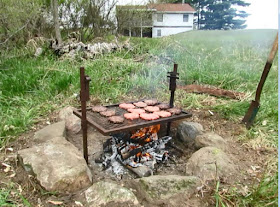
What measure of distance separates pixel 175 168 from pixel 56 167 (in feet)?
4.11

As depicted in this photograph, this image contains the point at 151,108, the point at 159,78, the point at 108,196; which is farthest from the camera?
the point at 159,78

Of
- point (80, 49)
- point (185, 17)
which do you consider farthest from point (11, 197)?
point (80, 49)

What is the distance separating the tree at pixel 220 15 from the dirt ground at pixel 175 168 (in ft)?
3.87

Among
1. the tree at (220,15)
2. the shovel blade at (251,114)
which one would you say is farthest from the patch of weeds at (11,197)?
the shovel blade at (251,114)

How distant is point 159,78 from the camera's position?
4570mm

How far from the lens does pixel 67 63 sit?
537cm

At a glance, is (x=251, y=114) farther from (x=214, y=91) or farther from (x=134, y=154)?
(x=134, y=154)

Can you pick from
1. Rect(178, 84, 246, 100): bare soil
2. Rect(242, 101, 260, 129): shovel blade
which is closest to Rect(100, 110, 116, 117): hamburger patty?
Rect(242, 101, 260, 129): shovel blade

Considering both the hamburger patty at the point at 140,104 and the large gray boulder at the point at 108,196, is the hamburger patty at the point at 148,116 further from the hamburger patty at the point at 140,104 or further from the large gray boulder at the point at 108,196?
the large gray boulder at the point at 108,196

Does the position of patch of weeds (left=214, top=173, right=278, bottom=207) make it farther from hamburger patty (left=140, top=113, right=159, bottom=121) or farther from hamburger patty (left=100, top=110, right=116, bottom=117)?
hamburger patty (left=100, top=110, right=116, bottom=117)

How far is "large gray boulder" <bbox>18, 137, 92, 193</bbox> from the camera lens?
1829 millimetres

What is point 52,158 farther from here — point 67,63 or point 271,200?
point 67,63

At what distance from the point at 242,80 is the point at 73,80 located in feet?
9.79

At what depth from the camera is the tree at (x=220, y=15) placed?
204 centimetres
